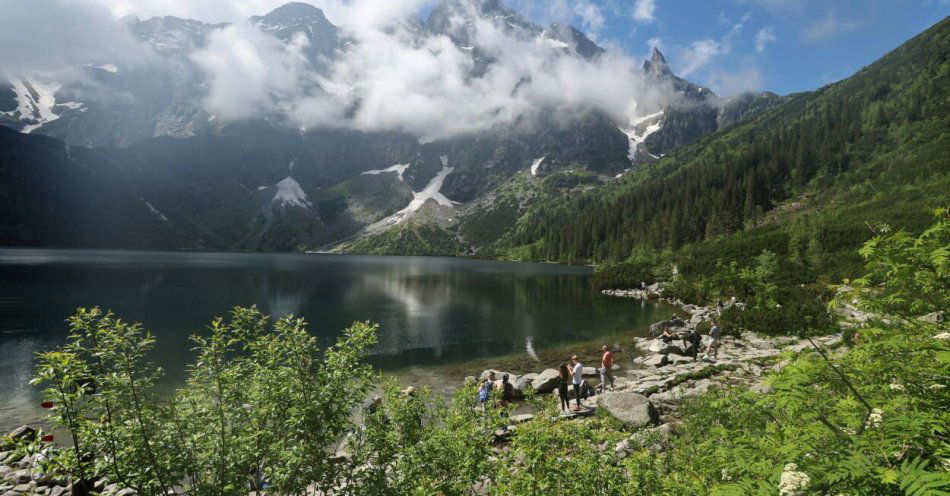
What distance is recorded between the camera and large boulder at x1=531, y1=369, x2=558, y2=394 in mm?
27811

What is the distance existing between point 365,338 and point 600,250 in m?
183

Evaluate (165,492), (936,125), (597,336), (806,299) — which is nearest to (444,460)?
(165,492)

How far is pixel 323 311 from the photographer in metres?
61.2

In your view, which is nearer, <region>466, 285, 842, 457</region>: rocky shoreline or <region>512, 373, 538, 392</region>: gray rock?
<region>466, 285, 842, 457</region>: rocky shoreline

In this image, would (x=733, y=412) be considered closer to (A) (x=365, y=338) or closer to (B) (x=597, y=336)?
(A) (x=365, y=338)

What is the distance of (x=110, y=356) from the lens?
8.16m

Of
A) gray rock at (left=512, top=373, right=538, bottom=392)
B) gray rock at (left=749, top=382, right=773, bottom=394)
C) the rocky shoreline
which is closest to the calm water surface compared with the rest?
gray rock at (left=512, top=373, right=538, bottom=392)

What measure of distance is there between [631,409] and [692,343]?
1964 cm

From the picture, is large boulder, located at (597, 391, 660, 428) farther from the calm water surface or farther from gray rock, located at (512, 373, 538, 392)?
the calm water surface

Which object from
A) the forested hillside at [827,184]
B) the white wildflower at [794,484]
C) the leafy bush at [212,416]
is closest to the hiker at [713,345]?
the forested hillside at [827,184]

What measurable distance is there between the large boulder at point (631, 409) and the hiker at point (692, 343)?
→ 52.0ft

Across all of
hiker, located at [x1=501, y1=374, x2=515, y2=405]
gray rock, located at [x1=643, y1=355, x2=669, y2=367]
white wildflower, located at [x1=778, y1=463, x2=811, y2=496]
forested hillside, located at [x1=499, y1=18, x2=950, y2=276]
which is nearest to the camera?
white wildflower, located at [x1=778, y1=463, x2=811, y2=496]

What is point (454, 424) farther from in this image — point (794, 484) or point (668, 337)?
point (668, 337)

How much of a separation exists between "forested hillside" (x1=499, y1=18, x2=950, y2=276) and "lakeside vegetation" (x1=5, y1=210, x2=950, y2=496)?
183ft
